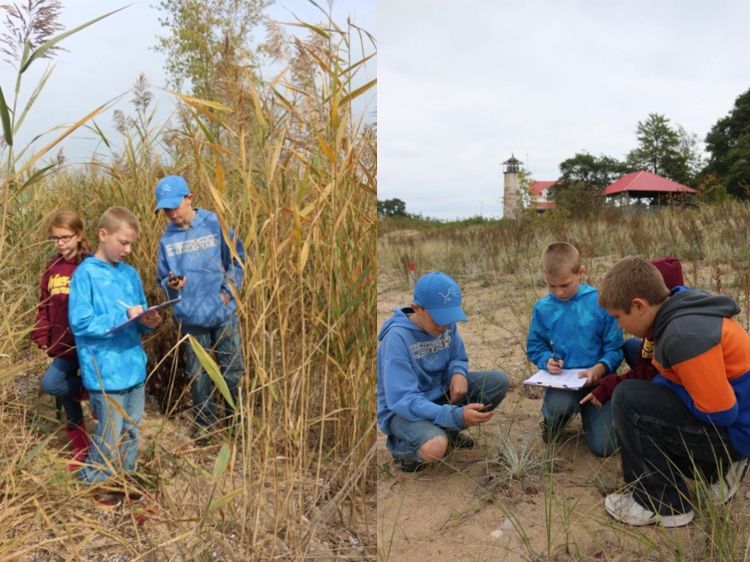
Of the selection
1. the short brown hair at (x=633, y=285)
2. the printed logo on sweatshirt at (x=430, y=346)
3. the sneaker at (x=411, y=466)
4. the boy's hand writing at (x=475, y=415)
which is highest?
the short brown hair at (x=633, y=285)

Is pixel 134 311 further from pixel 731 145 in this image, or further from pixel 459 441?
pixel 731 145

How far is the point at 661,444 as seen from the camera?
1924 mm

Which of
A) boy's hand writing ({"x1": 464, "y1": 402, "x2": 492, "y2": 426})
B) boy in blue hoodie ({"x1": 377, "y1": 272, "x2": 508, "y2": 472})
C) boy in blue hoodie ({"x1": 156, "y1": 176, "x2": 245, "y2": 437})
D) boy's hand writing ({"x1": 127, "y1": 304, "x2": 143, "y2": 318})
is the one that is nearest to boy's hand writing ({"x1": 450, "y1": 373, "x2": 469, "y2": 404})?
boy in blue hoodie ({"x1": 377, "y1": 272, "x2": 508, "y2": 472})

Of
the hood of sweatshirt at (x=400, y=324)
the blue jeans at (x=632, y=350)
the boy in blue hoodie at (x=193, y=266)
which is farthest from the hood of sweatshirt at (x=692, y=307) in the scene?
the boy in blue hoodie at (x=193, y=266)

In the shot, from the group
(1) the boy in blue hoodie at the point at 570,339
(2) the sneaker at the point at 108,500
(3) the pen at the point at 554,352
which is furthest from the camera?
(3) the pen at the point at 554,352

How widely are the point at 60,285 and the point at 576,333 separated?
188cm

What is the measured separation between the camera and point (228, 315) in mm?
1961

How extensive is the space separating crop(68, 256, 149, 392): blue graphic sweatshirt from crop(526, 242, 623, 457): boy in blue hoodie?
1468 millimetres

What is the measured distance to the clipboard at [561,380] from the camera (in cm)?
225

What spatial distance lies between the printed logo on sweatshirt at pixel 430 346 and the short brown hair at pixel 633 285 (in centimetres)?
66

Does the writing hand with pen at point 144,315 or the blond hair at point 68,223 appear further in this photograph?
the blond hair at point 68,223

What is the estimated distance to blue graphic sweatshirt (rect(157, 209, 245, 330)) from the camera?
2164mm

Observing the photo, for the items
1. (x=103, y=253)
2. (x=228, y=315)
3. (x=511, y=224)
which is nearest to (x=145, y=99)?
(x=103, y=253)

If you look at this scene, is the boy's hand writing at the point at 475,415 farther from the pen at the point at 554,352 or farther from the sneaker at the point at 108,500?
the sneaker at the point at 108,500
